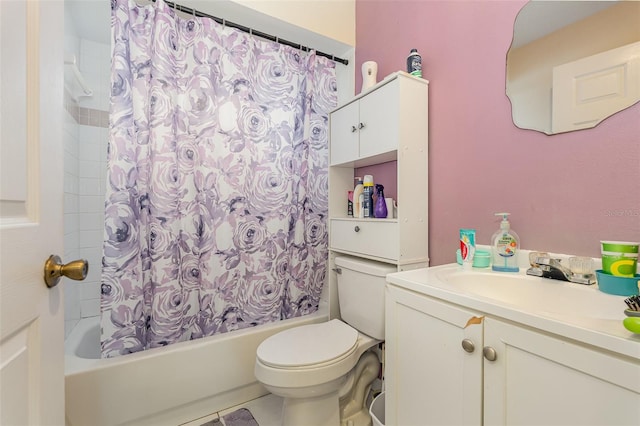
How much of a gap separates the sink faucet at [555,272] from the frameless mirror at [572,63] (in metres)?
0.43

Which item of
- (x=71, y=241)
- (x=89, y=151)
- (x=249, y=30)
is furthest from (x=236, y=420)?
(x=249, y=30)

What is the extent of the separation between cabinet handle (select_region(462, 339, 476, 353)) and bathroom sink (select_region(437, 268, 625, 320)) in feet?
0.38

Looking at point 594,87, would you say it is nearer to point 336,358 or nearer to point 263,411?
point 336,358

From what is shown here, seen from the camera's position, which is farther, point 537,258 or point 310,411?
point 310,411

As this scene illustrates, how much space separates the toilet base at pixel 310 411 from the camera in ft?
3.78

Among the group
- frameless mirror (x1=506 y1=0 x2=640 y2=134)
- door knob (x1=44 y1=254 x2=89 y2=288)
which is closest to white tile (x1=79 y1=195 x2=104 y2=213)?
door knob (x1=44 y1=254 x2=89 y2=288)

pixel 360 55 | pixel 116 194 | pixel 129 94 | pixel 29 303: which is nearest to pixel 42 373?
pixel 29 303

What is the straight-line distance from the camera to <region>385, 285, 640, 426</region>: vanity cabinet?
1.60ft

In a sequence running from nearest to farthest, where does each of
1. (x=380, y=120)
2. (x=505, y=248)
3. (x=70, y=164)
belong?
(x=505, y=248) < (x=380, y=120) < (x=70, y=164)

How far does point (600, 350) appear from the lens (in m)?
0.50

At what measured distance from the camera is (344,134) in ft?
5.18

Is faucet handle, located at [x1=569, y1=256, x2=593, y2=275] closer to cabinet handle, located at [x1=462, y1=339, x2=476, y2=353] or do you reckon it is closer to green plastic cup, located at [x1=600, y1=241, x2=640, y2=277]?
green plastic cup, located at [x1=600, y1=241, x2=640, y2=277]

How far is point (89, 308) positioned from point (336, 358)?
1.65m

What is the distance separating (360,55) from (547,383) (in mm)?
1851
